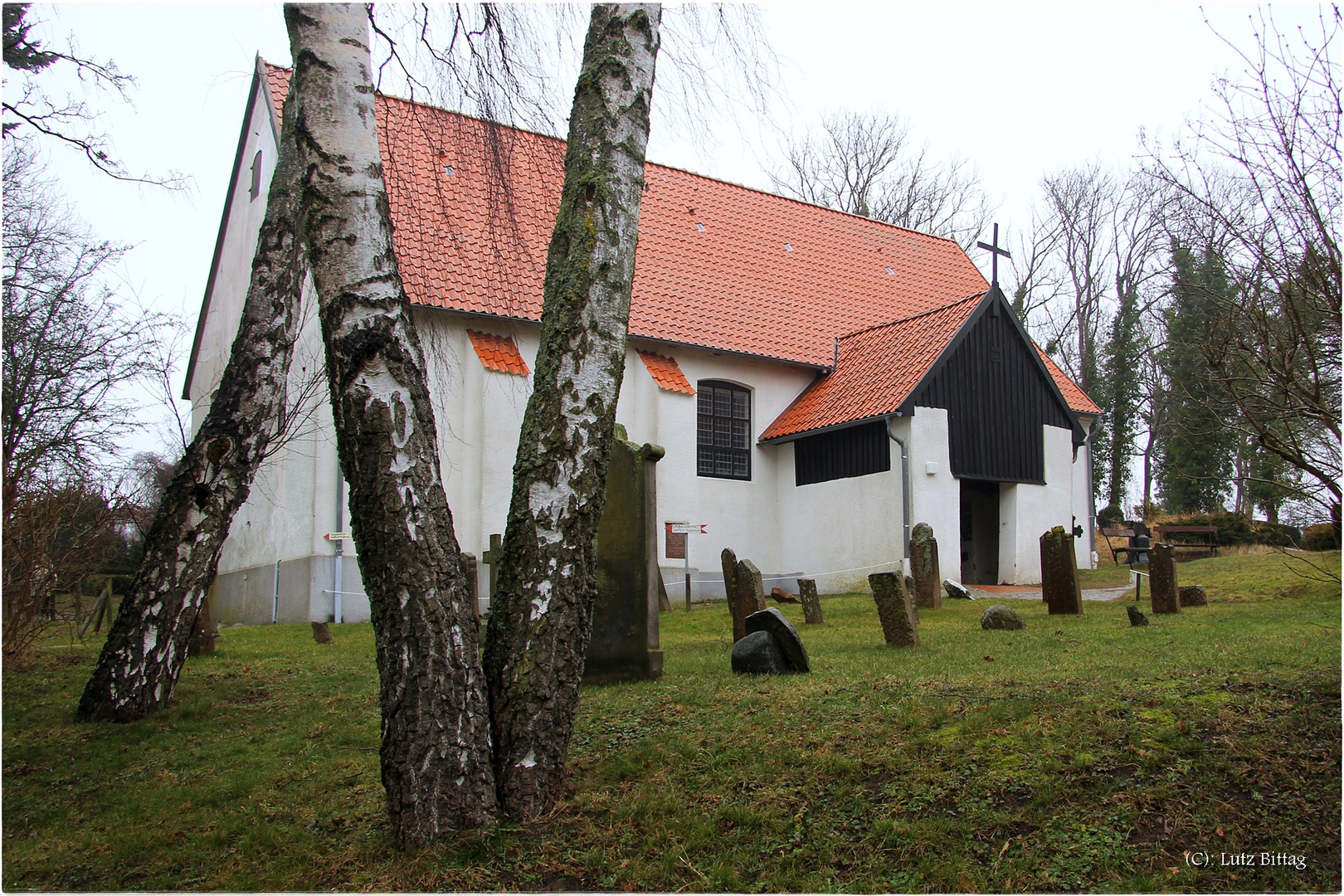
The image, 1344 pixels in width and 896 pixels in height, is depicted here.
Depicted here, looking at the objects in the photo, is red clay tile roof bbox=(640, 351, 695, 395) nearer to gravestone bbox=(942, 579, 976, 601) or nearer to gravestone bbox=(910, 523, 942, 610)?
gravestone bbox=(942, 579, 976, 601)

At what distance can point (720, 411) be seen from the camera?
68.8 feet

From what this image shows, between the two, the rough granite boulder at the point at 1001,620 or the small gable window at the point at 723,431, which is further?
the small gable window at the point at 723,431

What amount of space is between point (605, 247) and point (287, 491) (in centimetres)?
1458

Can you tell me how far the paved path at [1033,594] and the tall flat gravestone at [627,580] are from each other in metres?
9.31

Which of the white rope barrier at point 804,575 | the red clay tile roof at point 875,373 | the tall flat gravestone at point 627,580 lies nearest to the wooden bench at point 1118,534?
the red clay tile roof at point 875,373

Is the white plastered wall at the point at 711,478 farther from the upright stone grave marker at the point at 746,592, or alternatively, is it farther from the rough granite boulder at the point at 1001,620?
the rough granite boulder at the point at 1001,620

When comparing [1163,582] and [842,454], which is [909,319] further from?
[1163,582]

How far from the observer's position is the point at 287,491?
59.1 feet

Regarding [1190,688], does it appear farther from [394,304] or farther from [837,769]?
[394,304]

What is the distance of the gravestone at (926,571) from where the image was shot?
13.6 meters

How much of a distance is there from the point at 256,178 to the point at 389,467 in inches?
716

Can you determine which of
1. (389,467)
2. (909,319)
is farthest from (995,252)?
(389,467)

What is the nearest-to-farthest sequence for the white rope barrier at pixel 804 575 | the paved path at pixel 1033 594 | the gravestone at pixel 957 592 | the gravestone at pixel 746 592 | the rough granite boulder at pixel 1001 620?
the rough granite boulder at pixel 1001 620
the gravestone at pixel 746 592
the paved path at pixel 1033 594
the gravestone at pixel 957 592
the white rope barrier at pixel 804 575

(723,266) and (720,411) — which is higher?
(723,266)
